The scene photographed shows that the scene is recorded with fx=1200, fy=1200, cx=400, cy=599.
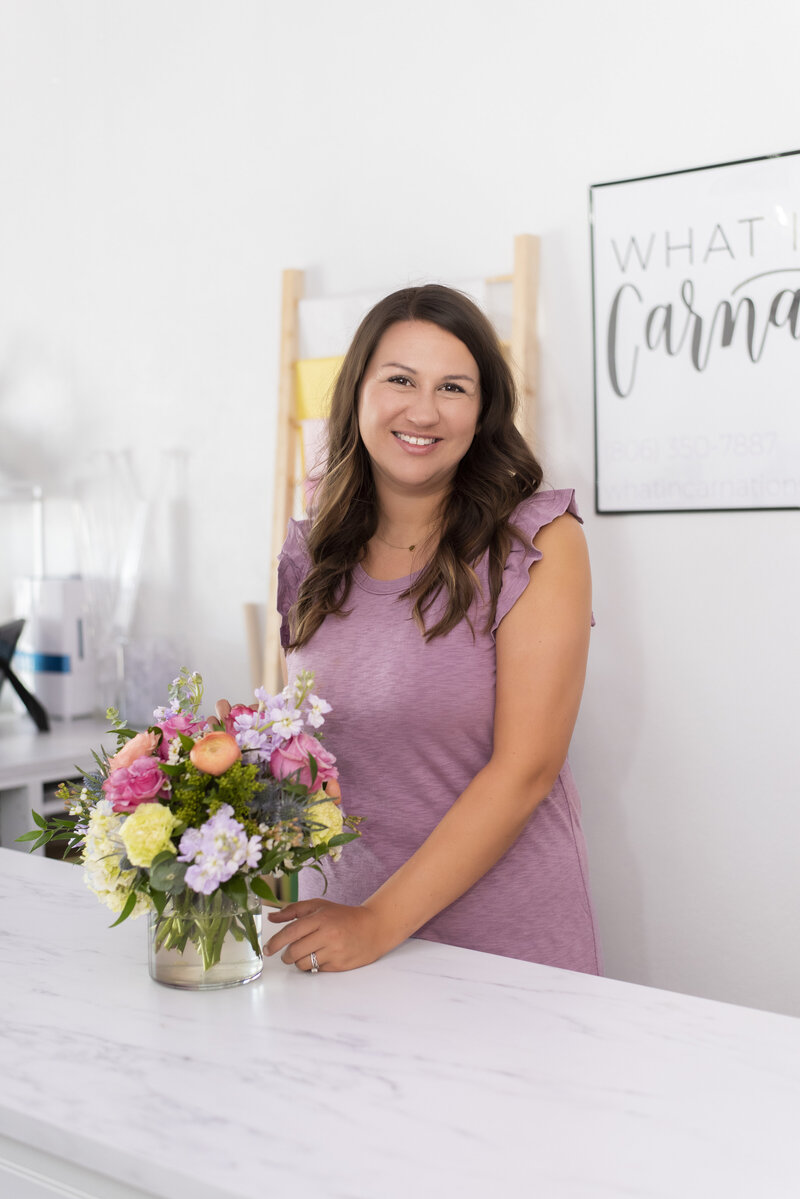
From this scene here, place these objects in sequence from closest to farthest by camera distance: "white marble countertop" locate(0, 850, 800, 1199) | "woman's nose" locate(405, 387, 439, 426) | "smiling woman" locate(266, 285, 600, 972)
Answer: "white marble countertop" locate(0, 850, 800, 1199) < "smiling woman" locate(266, 285, 600, 972) < "woman's nose" locate(405, 387, 439, 426)

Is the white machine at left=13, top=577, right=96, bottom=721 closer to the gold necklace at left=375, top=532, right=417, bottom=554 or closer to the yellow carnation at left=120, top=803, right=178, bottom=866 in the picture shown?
the gold necklace at left=375, top=532, right=417, bottom=554

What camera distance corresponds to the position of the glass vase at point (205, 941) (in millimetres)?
1190

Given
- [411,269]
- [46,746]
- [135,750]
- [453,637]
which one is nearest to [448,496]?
[453,637]

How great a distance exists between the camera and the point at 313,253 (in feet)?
9.49

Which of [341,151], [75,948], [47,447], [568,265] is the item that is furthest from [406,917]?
[47,447]

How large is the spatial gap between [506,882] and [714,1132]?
0.68m

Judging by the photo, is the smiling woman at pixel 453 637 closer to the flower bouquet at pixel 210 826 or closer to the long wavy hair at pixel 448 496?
the long wavy hair at pixel 448 496

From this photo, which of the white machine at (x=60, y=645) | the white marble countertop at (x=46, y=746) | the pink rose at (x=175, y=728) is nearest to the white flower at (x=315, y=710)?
the pink rose at (x=175, y=728)

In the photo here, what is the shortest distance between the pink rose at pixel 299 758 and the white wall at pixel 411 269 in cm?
130

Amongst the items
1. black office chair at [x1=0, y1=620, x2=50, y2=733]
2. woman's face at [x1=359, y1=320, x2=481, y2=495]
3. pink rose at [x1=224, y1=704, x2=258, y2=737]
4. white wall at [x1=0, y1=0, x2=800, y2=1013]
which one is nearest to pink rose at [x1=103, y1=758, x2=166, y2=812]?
pink rose at [x1=224, y1=704, x2=258, y2=737]

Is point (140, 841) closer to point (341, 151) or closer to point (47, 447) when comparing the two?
point (341, 151)

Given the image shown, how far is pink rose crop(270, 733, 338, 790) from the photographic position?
3.97 feet

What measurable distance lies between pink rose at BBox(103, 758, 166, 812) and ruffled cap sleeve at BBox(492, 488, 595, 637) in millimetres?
524

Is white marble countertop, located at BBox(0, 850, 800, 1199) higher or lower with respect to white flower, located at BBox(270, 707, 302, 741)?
lower
